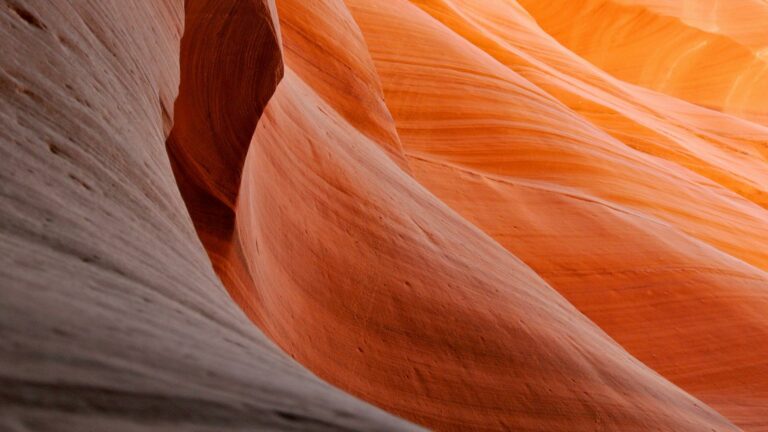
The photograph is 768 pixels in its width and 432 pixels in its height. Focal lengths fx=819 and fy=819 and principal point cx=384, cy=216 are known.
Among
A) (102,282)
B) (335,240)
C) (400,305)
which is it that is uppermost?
(102,282)

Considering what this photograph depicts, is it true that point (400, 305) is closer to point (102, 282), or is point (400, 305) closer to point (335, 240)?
point (335, 240)

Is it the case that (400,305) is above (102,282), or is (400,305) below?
below

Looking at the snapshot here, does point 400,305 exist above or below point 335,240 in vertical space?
below

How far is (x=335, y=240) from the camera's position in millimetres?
3160

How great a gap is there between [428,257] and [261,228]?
782 mm

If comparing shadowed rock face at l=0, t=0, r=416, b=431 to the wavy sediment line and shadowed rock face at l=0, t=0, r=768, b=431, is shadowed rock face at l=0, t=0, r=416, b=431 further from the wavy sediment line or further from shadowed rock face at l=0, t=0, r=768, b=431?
the wavy sediment line

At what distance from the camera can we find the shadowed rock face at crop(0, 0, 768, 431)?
91cm

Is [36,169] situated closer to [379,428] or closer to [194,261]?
[194,261]

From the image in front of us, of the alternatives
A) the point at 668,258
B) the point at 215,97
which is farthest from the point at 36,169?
the point at 668,258

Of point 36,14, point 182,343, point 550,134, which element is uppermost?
point 36,14

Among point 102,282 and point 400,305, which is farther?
point 400,305

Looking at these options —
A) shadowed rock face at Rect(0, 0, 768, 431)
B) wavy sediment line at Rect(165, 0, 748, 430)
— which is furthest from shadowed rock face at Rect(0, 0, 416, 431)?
wavy sediment line at Rect(165, 0, 748, 430)

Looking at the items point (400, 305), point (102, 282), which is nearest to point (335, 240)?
point (400, 305)

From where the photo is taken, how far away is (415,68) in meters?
6.95
